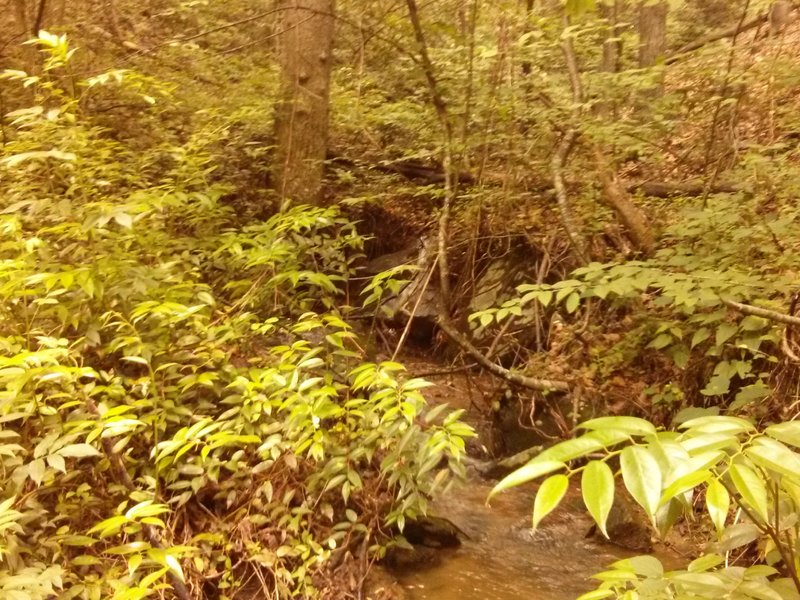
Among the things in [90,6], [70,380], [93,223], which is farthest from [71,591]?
[90,6]

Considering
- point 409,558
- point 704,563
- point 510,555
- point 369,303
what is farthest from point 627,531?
point 704,563

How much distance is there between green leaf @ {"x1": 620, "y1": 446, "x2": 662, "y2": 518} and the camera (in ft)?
2.94

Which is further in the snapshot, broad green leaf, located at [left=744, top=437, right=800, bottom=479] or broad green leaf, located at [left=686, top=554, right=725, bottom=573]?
broad green leaf, located at [left=686, top=554, right=725, bottom=573]

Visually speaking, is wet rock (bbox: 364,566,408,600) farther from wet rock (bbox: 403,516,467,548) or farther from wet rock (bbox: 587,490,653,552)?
wet rock (bbox: 587,490,653,552)

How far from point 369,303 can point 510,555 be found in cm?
234

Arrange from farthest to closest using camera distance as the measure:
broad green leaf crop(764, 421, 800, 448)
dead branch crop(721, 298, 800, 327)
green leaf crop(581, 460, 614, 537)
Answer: dead branch crop(721, 298, 800, 327) → broad green leaf crop(764, 421, 800, 448) → green leaf crop(581, 460, 614, 537)

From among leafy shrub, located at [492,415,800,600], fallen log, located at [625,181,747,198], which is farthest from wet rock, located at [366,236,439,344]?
leafy shrub, located at [492,415,800,600]

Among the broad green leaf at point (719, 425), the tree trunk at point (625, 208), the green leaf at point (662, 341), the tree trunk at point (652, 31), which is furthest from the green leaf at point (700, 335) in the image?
the tree trunk at point (652, 31)

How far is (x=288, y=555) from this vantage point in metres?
2.85

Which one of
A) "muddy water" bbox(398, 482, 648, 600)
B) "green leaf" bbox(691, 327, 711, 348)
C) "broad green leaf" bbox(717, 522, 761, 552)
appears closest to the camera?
"broad green leaf" bbox(717, 522, 761, 552)

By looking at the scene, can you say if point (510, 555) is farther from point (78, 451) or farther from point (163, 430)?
point (78, 451)

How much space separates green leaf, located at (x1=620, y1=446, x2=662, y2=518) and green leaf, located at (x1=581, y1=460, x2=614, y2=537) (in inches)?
1.7

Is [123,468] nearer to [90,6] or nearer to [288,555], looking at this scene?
[288,555]

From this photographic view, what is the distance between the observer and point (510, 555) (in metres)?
3.70
